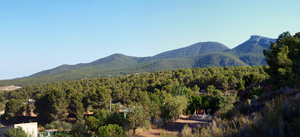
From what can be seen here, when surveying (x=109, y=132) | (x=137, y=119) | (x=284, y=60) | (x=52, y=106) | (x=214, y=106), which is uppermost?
(x=284, y=60)

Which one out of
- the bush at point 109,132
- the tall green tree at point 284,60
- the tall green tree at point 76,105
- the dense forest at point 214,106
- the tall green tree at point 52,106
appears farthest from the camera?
the tall green tree at point 76,105

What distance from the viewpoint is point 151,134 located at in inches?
592

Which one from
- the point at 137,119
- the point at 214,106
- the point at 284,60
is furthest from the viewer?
the point at 214,106

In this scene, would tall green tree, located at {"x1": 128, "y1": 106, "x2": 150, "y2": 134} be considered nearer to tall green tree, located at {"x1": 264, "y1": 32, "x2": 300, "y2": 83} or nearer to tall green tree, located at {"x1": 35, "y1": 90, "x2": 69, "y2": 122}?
tall green tree, located at {"x1": 264, "y1": 32, "x2": 300, "y2": 83}

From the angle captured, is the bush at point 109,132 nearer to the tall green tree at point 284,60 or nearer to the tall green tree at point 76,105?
the tall green tree at point 284,60

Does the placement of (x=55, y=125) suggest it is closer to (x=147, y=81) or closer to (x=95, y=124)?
(x=95, y=124)

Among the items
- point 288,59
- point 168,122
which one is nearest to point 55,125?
point 168,122

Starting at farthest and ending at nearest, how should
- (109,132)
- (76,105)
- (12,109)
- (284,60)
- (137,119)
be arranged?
(12,109) → (76,105) → (284,60) → (137,119) → (109,132)

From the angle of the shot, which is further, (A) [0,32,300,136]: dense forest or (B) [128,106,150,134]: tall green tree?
(B) [128,106,150,134]: tall green tree

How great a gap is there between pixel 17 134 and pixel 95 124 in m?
7.17

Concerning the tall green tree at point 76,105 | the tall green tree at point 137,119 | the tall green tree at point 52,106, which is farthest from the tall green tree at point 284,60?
the tall green tree at point 52,106

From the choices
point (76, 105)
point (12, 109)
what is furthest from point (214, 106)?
point (12, 109)

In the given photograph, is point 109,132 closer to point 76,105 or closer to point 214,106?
point 214,106

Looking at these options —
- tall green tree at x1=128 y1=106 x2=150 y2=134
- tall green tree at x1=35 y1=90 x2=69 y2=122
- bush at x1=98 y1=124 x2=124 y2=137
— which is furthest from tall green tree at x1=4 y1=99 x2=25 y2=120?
bush at x1=98 y1=124 x2=124 y2=137
